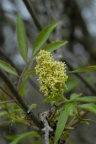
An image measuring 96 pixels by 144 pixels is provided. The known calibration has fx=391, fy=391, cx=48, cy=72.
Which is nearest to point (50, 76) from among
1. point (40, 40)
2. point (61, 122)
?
point (61, 122)

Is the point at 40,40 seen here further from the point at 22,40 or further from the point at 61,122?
the point at 61,122

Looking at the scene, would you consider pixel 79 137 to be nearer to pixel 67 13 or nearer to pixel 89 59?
pixel 89 59

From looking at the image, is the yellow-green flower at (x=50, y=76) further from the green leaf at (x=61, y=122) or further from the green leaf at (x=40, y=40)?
the green leaf at (x=40, y=40)

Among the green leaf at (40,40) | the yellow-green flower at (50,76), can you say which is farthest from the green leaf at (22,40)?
the yellow-green flower at (50,76)

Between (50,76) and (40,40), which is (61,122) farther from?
(40,40)

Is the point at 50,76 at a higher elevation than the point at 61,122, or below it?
higher

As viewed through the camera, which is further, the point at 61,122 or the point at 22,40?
the point at 22,40

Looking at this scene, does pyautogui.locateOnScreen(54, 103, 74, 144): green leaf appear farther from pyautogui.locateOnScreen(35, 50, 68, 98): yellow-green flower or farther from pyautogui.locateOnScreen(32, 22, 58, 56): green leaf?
pyautogui.locateOnScreen(32, 22, 58, 56): green leaf

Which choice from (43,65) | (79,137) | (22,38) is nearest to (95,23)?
(79,137)

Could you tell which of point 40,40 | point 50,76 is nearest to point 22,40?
point 40,40
